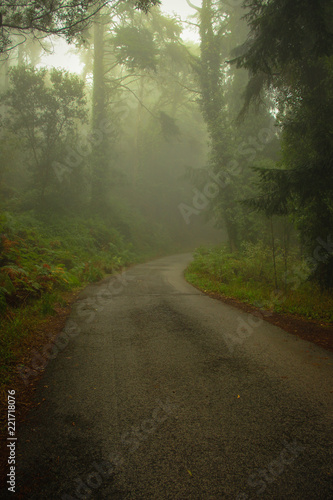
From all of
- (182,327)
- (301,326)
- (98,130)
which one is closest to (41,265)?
(182,327)

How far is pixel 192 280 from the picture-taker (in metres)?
12.1

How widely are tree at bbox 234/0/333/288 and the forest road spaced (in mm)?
3792

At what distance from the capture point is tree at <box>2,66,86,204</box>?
16.6 metres

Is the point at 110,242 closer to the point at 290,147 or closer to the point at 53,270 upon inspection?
the point at 53,270

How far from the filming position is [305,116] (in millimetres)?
7805

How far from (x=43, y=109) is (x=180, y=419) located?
63.5 feet

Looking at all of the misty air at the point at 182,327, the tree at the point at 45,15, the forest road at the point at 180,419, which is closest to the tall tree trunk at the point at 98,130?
the misty air at the point at 182,327

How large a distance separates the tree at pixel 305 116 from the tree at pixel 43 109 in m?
12.9

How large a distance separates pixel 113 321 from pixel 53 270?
3.81 metres

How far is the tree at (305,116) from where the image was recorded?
649cm

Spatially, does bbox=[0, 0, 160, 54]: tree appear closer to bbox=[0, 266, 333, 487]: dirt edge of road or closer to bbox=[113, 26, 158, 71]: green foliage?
bbox=[0, 266, 333, 487]: dirt edge of road

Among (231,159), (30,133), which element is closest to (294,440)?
(231,159)

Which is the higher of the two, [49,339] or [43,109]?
[43,109]

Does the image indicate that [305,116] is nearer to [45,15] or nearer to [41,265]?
[45,15]
